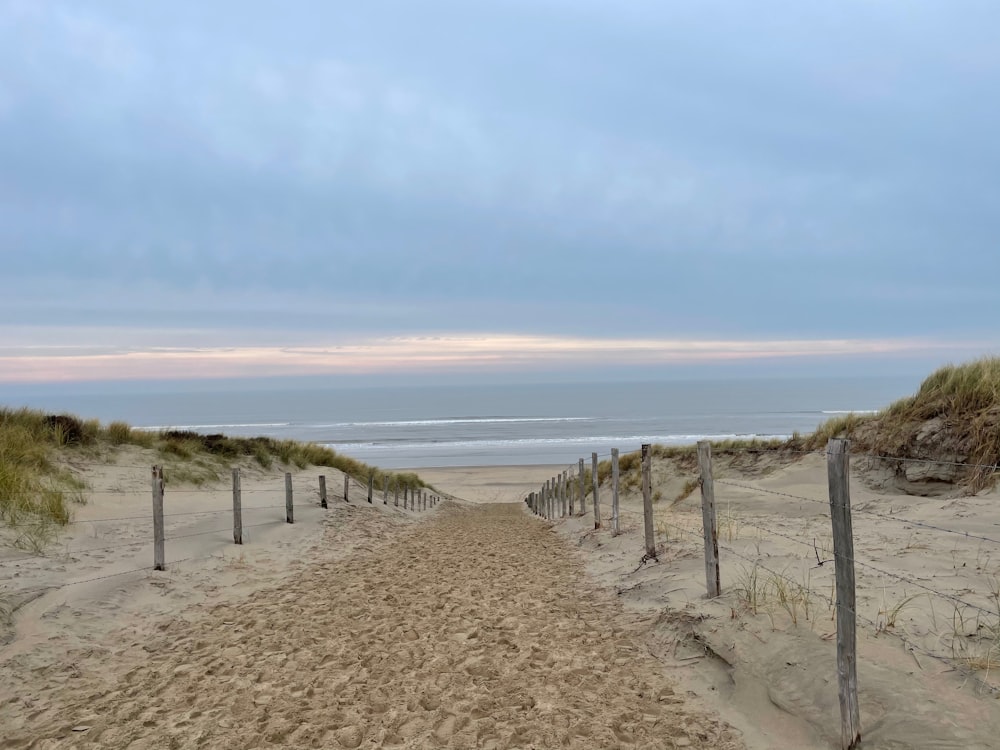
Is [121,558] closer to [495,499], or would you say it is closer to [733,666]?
[733,666]

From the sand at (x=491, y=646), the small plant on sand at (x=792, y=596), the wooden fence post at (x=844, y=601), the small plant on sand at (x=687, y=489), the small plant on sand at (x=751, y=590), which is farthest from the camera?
the small plant on sand at (x=687, y=489)

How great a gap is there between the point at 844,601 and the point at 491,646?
3229 mm

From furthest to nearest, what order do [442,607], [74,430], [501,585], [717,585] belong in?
[74,430] < [501,585] < [442,607] < [717,585]

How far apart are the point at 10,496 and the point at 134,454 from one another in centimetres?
934

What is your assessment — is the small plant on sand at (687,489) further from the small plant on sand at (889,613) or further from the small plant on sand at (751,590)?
the small plant on sand at (889,613)

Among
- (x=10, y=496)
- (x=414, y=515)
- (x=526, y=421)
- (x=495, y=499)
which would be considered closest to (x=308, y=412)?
(x=526, y=421)

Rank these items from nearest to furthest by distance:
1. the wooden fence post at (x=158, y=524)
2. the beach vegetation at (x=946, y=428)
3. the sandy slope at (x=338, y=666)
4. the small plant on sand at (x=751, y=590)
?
the sandy slope at (x=338, y=666)
the small plant on sand at (x=751, y=590)
the wooden fence post at (x=158, y=524)
the beach vegetation at (x=946, y=428)

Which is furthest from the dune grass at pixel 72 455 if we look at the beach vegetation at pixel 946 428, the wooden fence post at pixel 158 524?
the beach vegetation at pixel 946 428

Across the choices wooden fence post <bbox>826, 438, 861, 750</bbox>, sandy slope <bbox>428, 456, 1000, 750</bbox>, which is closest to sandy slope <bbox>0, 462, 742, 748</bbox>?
sandy slope <bbox>428, 456, 1000, 750</bbox>

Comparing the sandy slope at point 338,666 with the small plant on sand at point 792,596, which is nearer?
the sandy slope at point 338,666

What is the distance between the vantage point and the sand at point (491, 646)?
172 inches

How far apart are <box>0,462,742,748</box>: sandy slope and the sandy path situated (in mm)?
18

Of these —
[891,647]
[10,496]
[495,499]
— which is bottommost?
[495,499]

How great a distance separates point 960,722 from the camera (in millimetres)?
3725
